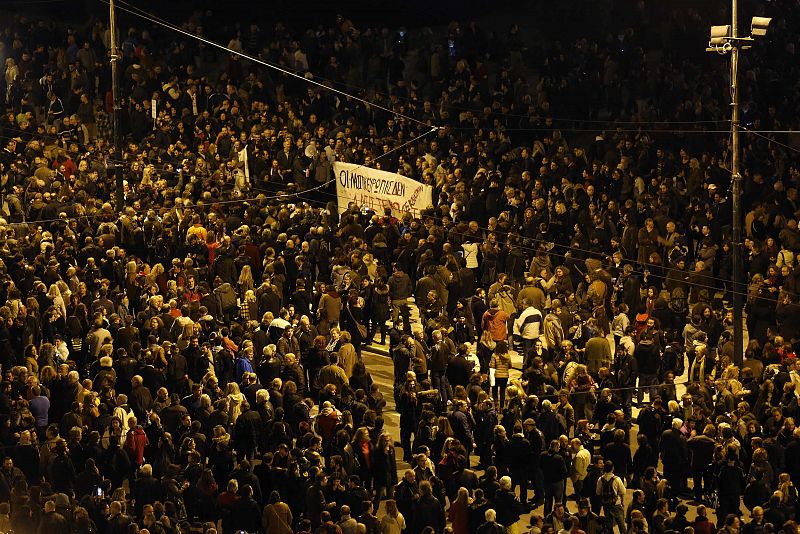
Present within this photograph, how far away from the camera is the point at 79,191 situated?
3241 centimetres

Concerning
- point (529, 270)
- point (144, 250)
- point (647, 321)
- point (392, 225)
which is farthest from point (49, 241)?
point (647, 321)

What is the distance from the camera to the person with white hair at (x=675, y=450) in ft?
70.6

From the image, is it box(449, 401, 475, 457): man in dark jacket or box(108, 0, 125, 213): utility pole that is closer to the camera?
box(449, 401, 475, 457): man in dark jacket

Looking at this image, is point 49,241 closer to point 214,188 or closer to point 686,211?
point 214,188

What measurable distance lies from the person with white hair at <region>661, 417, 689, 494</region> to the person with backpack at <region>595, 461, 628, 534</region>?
1325 mm

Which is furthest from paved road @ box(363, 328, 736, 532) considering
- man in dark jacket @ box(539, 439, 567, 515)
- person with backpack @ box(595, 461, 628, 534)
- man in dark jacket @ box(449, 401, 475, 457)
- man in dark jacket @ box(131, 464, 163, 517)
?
man in dark jacket @ box(131, 464, 163, 517)

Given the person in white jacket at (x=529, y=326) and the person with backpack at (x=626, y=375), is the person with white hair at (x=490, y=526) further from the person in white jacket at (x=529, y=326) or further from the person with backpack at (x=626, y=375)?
the person in white jacket at (x=529, y=326)

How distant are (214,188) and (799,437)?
1435 cm

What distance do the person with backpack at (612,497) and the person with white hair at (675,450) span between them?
1.33 meters

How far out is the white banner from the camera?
30.8 meters

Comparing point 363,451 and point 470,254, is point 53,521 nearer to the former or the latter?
point 363,451

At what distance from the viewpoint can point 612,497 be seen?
2041cm

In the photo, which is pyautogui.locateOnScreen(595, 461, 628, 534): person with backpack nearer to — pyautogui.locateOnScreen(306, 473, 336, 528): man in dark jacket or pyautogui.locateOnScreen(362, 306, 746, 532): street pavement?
pyautogui.locateOnScreen(362, 306, 746, 532): street pavement

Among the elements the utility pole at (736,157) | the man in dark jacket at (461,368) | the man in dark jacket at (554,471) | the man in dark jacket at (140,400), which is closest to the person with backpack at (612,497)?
the man in dark jacket at (554,471)
